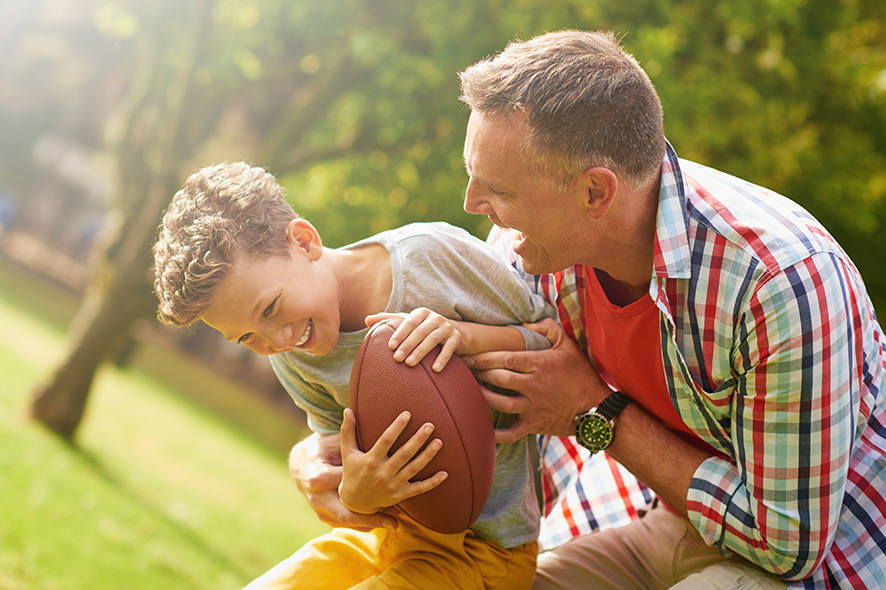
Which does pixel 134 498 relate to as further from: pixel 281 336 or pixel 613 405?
pixel 613 405

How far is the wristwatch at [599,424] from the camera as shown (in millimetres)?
2566

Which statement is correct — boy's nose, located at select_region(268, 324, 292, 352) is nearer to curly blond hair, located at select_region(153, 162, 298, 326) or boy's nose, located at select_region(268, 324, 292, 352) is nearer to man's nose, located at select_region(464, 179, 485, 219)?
curly blond hair, located at select_region(153, 162, 298, 326)

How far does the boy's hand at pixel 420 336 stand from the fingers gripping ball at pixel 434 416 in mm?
28

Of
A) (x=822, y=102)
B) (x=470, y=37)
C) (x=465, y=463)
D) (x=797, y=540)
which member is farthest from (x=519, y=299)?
(x=822, y=102)

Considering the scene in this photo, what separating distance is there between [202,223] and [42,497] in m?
5.48

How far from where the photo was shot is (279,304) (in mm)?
2385

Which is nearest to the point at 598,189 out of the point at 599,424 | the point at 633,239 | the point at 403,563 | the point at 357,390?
the point at 633,239

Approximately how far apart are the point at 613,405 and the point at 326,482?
926 millimetres

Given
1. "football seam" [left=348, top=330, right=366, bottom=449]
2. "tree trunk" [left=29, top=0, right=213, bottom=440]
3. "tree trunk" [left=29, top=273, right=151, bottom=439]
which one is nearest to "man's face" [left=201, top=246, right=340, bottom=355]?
"football seam" [left=348, top=330, right=366, bottom=449]

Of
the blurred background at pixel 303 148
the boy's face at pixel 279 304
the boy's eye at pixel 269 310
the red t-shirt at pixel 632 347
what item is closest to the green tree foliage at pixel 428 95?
the blurred background at pixel 303 148

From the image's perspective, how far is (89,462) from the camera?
326 inches

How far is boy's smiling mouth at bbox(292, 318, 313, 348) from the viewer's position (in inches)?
96.0

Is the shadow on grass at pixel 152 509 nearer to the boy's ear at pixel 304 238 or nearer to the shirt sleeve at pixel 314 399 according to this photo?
the shirt sleeve at pixel 314 399

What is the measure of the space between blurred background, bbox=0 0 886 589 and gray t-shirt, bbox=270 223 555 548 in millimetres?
3987
